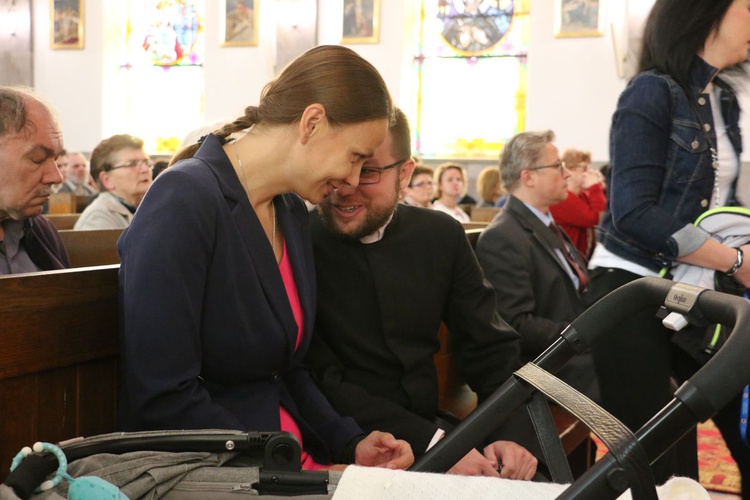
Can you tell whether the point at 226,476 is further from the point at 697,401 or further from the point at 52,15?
the point at 52,15

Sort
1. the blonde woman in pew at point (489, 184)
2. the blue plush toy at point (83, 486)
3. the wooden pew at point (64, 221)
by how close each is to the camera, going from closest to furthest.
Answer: the blue plush toy at point (83, 486), the wooden pew at point (64, 221), the blonde woman in pew at point (489, 184)

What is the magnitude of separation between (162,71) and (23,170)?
47.9ft

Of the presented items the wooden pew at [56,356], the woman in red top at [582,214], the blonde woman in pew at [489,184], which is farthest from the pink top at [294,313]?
the blonde woman in pew at [489,184]

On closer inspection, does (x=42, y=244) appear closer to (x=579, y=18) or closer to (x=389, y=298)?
(x=389, y=298)

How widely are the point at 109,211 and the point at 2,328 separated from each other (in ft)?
10.9

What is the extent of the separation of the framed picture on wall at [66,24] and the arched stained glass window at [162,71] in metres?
0.82

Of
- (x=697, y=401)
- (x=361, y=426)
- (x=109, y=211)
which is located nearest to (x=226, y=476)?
(x=697, y=401)

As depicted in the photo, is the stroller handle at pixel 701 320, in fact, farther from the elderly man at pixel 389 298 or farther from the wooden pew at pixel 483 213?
the wooden pew at pixel 483 213

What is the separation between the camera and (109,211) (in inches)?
193

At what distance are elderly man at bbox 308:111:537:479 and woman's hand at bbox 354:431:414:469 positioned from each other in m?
0.26

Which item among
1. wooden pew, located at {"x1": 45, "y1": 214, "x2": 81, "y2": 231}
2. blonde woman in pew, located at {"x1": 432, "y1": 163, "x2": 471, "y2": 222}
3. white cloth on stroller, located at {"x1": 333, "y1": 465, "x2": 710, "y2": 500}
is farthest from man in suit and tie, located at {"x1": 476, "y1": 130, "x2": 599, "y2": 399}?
blonde woman in pew, located at {"x1": 432, "y1": 163, "x2": 471, "y2": 222}

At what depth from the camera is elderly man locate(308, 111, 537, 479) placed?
239 centimetres

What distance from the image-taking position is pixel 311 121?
1.99m

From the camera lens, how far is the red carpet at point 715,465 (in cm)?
416
